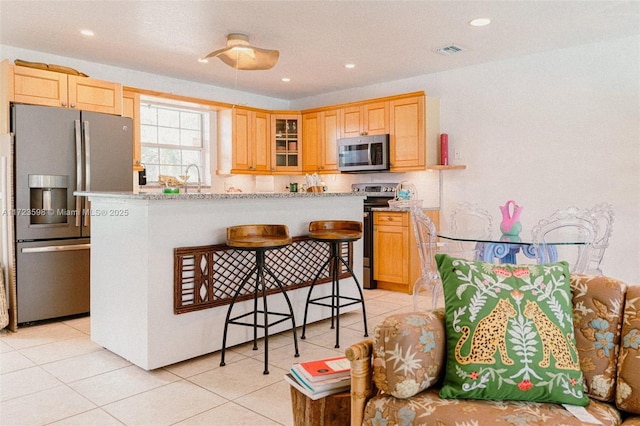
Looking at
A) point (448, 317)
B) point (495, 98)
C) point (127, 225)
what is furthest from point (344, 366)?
point (495, 98)

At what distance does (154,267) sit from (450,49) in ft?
11.5

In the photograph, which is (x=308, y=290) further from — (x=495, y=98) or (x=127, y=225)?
(x=495, y=98)

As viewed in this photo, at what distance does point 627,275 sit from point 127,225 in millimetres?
4424

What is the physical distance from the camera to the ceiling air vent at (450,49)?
4586 mm

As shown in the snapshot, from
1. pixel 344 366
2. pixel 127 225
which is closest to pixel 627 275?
pixel 344 366

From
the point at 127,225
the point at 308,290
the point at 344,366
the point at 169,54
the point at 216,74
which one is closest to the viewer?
the point at 344,366

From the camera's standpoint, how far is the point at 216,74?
565 centimetres

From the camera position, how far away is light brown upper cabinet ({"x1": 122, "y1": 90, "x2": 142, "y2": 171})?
205 inches

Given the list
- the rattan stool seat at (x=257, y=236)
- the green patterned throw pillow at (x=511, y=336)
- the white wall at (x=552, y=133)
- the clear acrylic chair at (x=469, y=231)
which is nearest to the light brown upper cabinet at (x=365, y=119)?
the white wall at (x=552, y=133)

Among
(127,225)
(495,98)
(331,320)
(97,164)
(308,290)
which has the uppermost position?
(495,98)

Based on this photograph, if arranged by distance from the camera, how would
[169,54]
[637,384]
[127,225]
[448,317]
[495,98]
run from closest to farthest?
[637,384], [448,317], [127,225], [169,54], [495,98]

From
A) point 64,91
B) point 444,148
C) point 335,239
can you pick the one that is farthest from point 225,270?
point 444,148

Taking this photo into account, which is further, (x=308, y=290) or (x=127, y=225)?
(x=308, y=290)

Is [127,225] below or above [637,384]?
above
